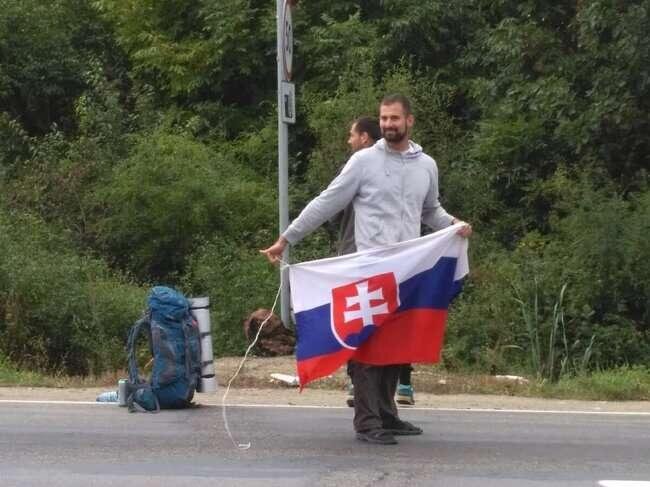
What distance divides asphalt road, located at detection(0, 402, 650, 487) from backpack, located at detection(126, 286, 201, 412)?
0.48ft

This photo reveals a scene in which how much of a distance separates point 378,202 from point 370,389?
1166mm

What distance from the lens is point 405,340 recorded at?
8039 millimetres

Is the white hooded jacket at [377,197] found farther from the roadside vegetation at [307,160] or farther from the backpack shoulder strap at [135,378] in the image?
the roadside vegetation at [307,160]

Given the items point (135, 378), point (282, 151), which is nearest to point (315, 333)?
point (135, 378)

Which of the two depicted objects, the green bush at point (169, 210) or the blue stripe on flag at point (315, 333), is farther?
the green bush at point (169, 210)

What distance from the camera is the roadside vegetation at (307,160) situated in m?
14.2

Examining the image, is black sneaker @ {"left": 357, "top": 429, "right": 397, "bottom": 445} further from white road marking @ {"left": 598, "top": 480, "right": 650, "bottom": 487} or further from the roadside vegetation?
the roadside vegetation

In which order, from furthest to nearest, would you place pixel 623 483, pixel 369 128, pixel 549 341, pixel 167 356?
pixel 549 341
pixel 167 356
pixel 369 128
pixel 623 483

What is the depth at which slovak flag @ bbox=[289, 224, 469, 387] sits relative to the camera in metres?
8.00

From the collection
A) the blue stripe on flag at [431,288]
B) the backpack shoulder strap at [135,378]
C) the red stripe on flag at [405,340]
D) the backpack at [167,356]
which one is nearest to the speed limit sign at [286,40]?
the backpack at [167,356]

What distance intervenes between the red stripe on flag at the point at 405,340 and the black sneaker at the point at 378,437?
448mm

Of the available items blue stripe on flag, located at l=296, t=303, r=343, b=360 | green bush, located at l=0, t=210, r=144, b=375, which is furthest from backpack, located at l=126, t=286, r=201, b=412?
green bush, located at l=0, t=210, r=144, b=375

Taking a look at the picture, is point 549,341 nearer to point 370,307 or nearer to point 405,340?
point 405,340

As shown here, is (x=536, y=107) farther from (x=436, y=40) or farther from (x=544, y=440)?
(x=544, y=440)
